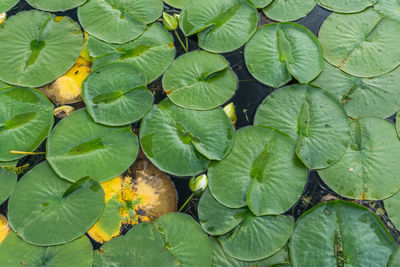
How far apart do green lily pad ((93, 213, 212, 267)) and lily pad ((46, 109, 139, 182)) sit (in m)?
0.37

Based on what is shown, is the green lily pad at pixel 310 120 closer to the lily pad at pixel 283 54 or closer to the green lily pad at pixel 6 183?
the lily pad at pixel 283 54

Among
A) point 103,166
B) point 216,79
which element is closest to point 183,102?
→ point 216,79

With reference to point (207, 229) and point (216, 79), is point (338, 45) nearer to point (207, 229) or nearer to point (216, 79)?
point (216, 79)

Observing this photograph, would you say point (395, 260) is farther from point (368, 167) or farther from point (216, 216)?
point (216, 216)

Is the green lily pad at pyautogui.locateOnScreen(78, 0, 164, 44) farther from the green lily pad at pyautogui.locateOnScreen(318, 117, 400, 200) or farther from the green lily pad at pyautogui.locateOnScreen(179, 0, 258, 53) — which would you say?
the green lily pad at pyautogui.locateOnScreen(318, 117, 400, 200)

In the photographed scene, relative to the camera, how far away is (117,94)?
1968 millimetres

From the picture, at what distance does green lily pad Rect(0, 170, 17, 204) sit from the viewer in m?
1.78

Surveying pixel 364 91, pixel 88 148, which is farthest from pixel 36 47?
pixel 364 91

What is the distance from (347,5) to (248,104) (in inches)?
41.1

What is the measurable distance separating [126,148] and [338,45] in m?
1.53

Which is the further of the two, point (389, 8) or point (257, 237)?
point (389, 8)

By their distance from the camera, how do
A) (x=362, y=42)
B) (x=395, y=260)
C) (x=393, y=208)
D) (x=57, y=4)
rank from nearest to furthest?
(x=395, y=260), (x=393, y=208), (x=362, y=42), (x=57, y=4)

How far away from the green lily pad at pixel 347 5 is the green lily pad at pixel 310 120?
71cm

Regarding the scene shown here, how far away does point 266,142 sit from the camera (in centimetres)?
184
